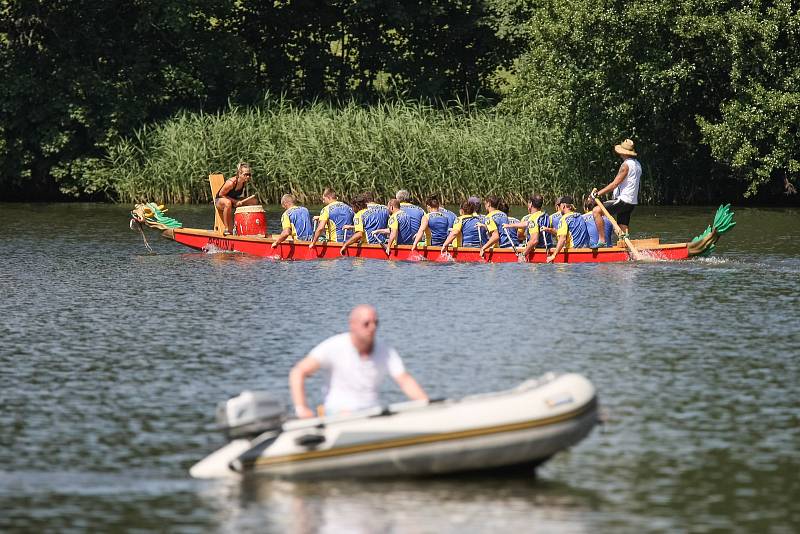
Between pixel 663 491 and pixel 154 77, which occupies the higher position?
pixel 154 77

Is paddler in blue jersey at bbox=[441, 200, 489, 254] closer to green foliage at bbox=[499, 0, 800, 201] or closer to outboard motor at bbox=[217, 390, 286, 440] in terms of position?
green foliage at bbox=[499, 0, 800, 201]

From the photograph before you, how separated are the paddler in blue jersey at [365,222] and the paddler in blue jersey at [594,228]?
3589 mm

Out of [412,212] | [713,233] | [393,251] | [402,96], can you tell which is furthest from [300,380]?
[402,96]

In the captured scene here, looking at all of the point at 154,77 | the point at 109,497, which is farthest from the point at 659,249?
the point at 154,77

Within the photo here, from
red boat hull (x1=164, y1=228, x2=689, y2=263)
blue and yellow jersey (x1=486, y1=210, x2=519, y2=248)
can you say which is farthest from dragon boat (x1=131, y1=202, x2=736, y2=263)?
blue and yellow jersey (x1=486, y1=210, x2=519, y2=248)

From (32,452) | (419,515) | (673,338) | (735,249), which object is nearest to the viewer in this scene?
(419,515)

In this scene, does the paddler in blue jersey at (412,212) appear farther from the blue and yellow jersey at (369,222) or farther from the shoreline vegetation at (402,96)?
the shoreline vegetation at (402,96)

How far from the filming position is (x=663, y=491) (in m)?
10.5

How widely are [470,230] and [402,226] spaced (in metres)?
1.29

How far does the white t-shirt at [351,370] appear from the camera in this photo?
11.1 m

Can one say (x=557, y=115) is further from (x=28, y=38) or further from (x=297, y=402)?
(x=297, y=402)

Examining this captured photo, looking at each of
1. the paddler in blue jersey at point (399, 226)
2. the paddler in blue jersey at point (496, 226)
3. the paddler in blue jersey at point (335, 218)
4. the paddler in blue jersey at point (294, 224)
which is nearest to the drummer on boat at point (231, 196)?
the paddler in blue jersey at point (294, 224)

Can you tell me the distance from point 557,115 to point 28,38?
1781 cm

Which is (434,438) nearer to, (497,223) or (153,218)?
(497,223)
